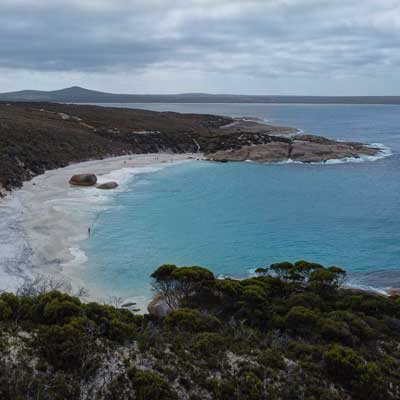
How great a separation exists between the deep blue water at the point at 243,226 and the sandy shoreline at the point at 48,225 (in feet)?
3.35

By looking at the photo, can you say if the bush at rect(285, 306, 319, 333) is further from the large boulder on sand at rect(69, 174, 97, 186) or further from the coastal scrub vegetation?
the large boulder on sand at rect(69, 174, 97, 186)

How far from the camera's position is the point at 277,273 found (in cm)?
1670

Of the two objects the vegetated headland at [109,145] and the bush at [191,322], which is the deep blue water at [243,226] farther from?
the vegetated headland at [109,145]

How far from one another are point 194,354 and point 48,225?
18.8m

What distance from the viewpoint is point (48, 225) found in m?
25.4

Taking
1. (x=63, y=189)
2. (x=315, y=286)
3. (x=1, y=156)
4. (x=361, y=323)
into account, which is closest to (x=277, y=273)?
(x=315, y=286)

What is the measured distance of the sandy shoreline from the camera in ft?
61.2

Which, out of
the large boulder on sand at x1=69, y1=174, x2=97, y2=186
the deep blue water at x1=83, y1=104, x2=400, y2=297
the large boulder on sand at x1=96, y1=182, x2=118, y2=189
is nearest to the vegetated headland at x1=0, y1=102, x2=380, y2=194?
the large boulder on sand at x1=69, y1=174, x2=97, y2=186

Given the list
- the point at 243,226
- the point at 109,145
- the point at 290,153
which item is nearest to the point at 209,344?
the point at 243,226

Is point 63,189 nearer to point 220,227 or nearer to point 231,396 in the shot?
point 220,227

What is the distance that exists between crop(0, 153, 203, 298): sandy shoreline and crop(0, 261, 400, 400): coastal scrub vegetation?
6943 mm

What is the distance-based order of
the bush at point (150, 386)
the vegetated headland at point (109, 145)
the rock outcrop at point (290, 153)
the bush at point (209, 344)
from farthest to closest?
the rock outcrop at point (290, 153) → the vegetated headland at point (109, 145) → the bush at point (209, 344) → the bush at point (150, 386)

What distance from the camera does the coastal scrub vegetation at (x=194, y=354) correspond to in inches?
313

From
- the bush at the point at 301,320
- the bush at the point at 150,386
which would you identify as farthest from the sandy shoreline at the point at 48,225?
the bush at the point at 150,386
